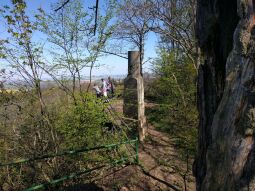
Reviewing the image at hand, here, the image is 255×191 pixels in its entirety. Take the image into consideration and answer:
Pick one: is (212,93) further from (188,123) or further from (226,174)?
(188,123)

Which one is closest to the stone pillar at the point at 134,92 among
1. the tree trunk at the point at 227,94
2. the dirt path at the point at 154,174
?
the dirt path at the point at 154,174

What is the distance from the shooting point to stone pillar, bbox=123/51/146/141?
959 cm

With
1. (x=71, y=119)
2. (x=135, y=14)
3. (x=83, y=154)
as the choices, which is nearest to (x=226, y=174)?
(x=71, y=119)

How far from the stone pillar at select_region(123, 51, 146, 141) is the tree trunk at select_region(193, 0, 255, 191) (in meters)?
7.03

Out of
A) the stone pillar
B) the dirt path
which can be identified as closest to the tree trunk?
the dirt path

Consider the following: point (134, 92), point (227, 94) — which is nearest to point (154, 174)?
point (134, 92)

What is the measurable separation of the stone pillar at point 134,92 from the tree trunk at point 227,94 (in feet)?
23.1

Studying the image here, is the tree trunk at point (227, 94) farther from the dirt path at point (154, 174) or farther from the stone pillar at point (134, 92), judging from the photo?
the stone pillar at point (134, 92)

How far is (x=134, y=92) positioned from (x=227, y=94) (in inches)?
304

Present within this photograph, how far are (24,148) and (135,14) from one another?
35.6 feet

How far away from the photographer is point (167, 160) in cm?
802

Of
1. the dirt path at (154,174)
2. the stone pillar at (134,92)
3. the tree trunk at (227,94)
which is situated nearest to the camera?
the tree trunk at (227,94)

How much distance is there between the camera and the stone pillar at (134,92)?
9.59 m

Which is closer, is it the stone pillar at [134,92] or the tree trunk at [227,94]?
the tree trunk at [227,94]
